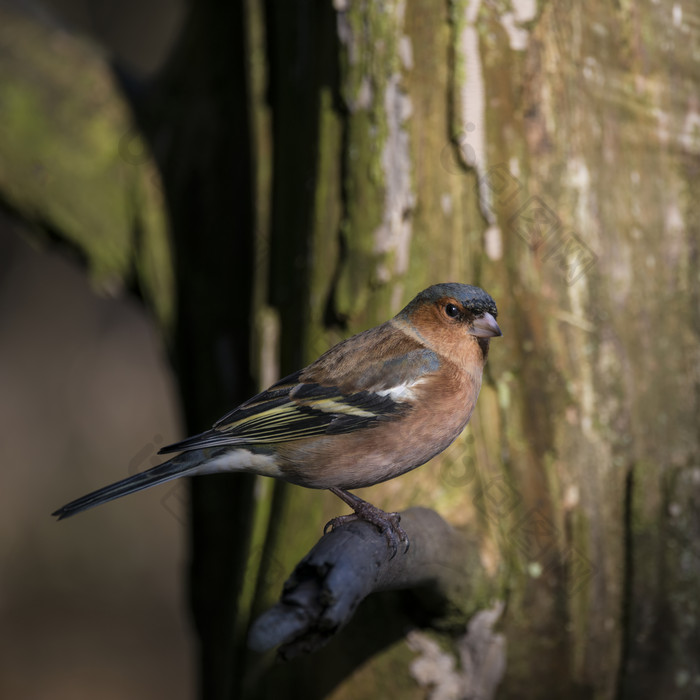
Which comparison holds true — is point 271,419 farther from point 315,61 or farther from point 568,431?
point 315,61

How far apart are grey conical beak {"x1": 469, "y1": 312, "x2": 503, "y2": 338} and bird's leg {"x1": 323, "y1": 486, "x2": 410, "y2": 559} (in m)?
0.60

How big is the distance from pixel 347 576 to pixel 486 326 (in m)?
0.87

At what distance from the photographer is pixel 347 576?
194 cm

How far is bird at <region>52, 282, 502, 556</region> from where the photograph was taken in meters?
2.50

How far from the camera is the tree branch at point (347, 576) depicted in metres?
1.80

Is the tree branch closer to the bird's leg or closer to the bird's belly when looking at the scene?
the bird's leg

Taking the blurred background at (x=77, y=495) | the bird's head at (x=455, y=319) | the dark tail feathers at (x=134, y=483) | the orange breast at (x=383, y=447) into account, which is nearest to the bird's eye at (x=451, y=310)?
the bird's head at (x=455, y=319)

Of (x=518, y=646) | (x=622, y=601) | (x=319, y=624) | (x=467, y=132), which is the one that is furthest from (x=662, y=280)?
(x=319, y=624)

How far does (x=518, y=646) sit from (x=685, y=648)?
2.53 ft

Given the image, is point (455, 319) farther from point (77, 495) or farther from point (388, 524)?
point (77, 495)

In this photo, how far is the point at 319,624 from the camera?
182 centimetres

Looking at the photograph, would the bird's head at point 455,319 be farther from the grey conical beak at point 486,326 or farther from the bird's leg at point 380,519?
the bird's leg at point 380,519

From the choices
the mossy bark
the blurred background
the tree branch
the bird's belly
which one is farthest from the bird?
the blurred background

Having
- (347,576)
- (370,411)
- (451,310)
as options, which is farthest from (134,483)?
(451,310)
